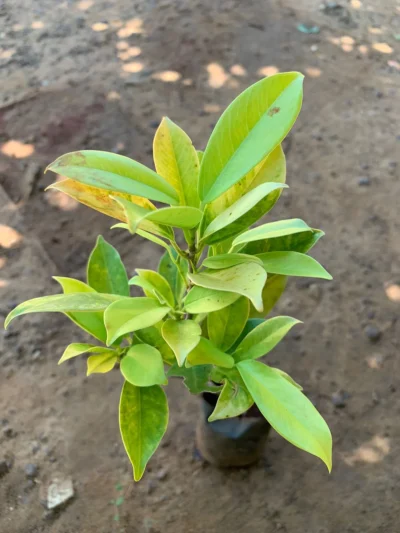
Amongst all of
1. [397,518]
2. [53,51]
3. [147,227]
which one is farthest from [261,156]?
[53,51]

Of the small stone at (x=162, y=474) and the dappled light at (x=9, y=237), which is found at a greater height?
the dappled light at (x=9, y=237)

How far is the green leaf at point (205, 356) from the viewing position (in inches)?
36.5

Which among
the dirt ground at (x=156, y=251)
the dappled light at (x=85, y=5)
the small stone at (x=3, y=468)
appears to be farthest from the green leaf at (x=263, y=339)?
the dappled light at (x=85, y=5)

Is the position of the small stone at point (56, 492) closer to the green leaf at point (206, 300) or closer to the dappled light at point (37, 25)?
the green leaf at point (206, 300)

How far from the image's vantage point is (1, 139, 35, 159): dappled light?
2350 millimetres

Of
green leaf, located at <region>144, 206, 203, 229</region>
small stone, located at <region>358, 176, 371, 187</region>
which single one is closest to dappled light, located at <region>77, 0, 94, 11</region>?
small stone, located at <region>358, 176, 371, 187</region>

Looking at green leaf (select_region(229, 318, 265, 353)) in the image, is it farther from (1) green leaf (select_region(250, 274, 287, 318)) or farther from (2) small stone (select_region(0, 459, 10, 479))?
(2) small stone (select_region(0, 459, 10, 479))

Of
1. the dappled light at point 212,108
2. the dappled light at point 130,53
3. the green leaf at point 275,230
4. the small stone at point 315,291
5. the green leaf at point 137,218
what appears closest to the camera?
the green leaf at point 137,218

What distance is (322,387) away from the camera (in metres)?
1.73

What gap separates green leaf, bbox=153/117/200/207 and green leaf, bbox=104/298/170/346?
18 cm

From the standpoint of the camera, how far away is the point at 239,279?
2.55ft

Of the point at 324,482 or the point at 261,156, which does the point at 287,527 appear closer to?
the point at 324,482

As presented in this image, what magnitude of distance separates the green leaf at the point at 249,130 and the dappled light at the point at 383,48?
2.54 metres

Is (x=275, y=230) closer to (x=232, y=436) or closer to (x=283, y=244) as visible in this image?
(x=283, y=244)
